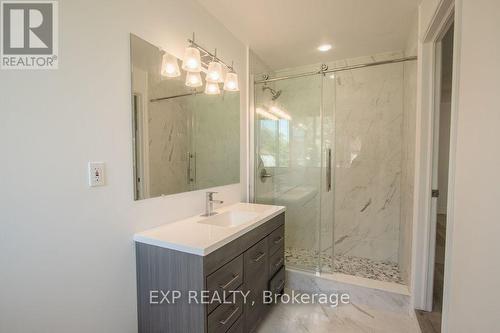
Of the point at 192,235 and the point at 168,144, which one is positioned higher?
the point at 168,144

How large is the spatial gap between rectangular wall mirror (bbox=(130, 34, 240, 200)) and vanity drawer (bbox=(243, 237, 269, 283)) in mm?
636

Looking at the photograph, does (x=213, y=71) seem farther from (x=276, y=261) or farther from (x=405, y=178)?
(x=405, y=178)

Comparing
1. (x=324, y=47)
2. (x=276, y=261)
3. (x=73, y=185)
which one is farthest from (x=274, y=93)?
(x=73, y=185)

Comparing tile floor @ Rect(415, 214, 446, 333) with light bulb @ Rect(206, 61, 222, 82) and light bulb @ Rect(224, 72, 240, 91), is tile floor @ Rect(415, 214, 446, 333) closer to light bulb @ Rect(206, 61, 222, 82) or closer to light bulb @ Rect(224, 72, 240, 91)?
light bulb @ Rect(224, 72, 240, 91)

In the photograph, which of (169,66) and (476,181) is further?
(169,66)

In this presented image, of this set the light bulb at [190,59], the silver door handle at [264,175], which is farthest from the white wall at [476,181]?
the silver door handle at [264,175]

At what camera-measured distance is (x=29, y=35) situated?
3.23 feet

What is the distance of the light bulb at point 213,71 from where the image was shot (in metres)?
1.83

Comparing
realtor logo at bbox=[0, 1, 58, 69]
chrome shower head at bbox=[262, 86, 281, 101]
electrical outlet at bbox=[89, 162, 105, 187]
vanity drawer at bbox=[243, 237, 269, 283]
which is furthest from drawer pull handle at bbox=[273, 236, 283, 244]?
realtor logo at bbox=[0, 1, 58, 69]

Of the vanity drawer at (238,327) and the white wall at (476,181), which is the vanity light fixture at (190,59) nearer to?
the white wall at (476,181)

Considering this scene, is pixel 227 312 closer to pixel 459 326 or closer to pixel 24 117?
pixel 459 326

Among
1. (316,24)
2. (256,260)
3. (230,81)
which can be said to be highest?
(316,24)

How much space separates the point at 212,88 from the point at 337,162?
1.83m

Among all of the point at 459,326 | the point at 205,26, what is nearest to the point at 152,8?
the point at 205,26
